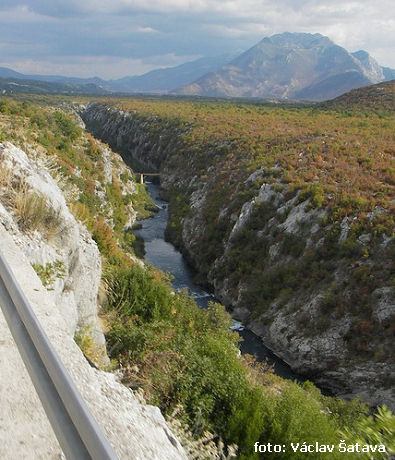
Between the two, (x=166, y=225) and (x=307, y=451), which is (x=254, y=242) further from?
(x=307, y=451)

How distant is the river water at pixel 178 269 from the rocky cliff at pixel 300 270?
0.68 metres

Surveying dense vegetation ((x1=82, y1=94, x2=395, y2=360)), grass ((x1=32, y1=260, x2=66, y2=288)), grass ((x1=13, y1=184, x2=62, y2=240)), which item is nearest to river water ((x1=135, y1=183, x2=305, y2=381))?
dense vegetation ((x1=82, y1=94, x2=395, y2=360))

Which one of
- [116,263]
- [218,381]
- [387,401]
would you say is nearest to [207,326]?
[116,263]

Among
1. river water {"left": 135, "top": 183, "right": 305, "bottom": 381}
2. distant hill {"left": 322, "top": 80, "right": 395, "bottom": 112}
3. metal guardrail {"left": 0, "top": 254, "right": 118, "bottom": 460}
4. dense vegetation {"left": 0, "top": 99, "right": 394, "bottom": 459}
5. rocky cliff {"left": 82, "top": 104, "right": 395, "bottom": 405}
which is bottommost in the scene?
river water {"left": 135, "top": 183, "right": 305, "bottom": 381}

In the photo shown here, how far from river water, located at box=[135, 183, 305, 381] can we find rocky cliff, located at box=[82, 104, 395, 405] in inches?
26.8

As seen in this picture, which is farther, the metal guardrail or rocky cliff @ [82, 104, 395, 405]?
rocky cliff @ [82, 104, 395, 405]

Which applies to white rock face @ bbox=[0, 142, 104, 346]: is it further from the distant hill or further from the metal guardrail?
the distant hill

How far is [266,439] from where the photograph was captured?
27.9 feet

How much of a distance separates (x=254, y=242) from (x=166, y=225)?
17.1 metres

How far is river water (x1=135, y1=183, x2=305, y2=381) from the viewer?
2516 cm

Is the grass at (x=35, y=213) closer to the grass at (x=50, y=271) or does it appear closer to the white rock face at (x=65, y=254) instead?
the white rock face at (x=65, y=254)

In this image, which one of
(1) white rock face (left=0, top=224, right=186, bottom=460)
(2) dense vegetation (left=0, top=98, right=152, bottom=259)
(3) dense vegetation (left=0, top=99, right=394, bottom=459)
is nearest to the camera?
(1) white rock face (left=0, top=224, right=186, bottom=460)

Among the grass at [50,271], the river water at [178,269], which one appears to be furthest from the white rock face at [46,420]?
the river water at [178,269]

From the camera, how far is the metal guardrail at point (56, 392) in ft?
10.6
